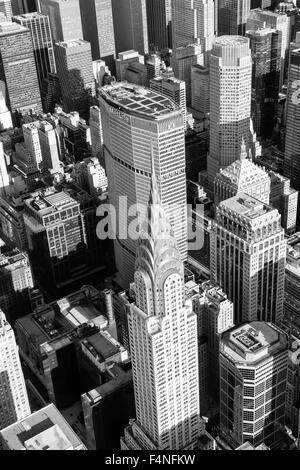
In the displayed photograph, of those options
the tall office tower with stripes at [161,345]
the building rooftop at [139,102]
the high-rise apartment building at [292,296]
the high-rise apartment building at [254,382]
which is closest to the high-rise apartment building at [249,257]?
the high-rise apartment building at [292,296]

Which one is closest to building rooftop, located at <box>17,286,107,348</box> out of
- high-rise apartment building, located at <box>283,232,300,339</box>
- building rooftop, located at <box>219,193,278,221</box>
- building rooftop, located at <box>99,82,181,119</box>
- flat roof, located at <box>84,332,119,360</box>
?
flat roof, located at <box>84,332,119,360</box>

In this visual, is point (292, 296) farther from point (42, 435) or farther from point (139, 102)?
point (42, 435)

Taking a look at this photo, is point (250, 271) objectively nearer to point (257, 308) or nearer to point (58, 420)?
point (257, 308)

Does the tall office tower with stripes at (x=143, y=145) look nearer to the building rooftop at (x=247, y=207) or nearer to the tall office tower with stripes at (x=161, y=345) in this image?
the building rooftop at (x=247, y=207)

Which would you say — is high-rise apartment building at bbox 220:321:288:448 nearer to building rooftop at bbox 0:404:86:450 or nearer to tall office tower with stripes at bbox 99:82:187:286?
building rooftop at bbox 0:404:86:450

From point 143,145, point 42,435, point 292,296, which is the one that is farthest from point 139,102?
point 42,435

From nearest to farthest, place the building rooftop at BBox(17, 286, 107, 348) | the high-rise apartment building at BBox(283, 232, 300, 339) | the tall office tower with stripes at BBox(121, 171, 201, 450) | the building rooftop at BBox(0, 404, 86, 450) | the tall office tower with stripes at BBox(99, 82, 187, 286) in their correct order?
the tall office tower with stripes at BBox(121, 171, 201, 450) < the building rooftop at BBox(0, 404, 86, 450) < the tall office tower with stripes at BBox(99, 82, 187, 286) < the building rooftop at BBox(17, 286, 107, 348) < the high-rise apartment building at BBox(283, 232, 300, 339)
